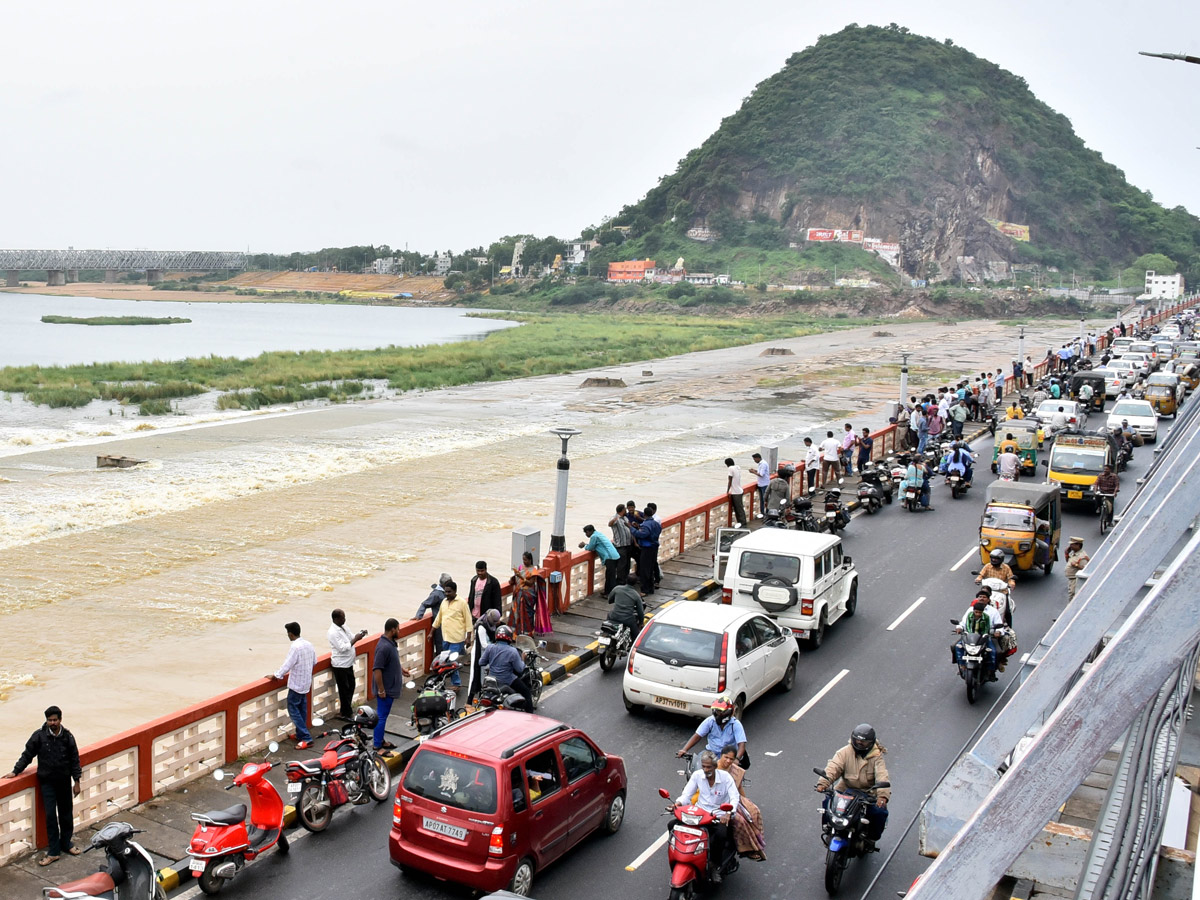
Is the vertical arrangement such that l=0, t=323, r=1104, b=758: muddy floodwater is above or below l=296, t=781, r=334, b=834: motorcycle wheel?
below

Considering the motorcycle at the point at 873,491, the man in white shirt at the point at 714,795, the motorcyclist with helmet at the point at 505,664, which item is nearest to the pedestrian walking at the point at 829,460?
the motorcycle at the point at 873,491

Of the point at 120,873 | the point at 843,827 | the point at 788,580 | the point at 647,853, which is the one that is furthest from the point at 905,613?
the point at 120,873

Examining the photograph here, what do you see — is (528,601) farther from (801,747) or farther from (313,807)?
(313,807)

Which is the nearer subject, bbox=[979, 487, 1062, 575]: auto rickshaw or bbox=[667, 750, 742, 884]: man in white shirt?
bbox=[667, 750, 742, 884]: man in white shirt

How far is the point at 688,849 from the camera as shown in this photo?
31.5 feet

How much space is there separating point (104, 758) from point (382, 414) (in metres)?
48.1

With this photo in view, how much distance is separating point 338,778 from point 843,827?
4980 millimetres

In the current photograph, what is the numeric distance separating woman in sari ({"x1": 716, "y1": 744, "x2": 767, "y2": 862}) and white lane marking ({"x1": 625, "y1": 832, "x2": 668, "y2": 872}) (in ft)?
3.33

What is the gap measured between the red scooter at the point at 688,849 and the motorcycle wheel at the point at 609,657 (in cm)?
636

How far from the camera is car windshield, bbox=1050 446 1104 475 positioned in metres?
27.0

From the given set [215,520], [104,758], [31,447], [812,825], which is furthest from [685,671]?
[31,447]

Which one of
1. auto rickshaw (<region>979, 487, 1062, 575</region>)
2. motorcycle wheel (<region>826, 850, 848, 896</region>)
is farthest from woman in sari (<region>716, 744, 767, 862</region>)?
auto rickshaw (<region>979, 487, 1062, 575</region>)

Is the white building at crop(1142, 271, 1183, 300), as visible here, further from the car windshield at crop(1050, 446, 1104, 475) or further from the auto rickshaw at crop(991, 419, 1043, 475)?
the car windshield at crop(1050, 446, 1104, 475)

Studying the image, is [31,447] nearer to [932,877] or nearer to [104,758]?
[104,758]
